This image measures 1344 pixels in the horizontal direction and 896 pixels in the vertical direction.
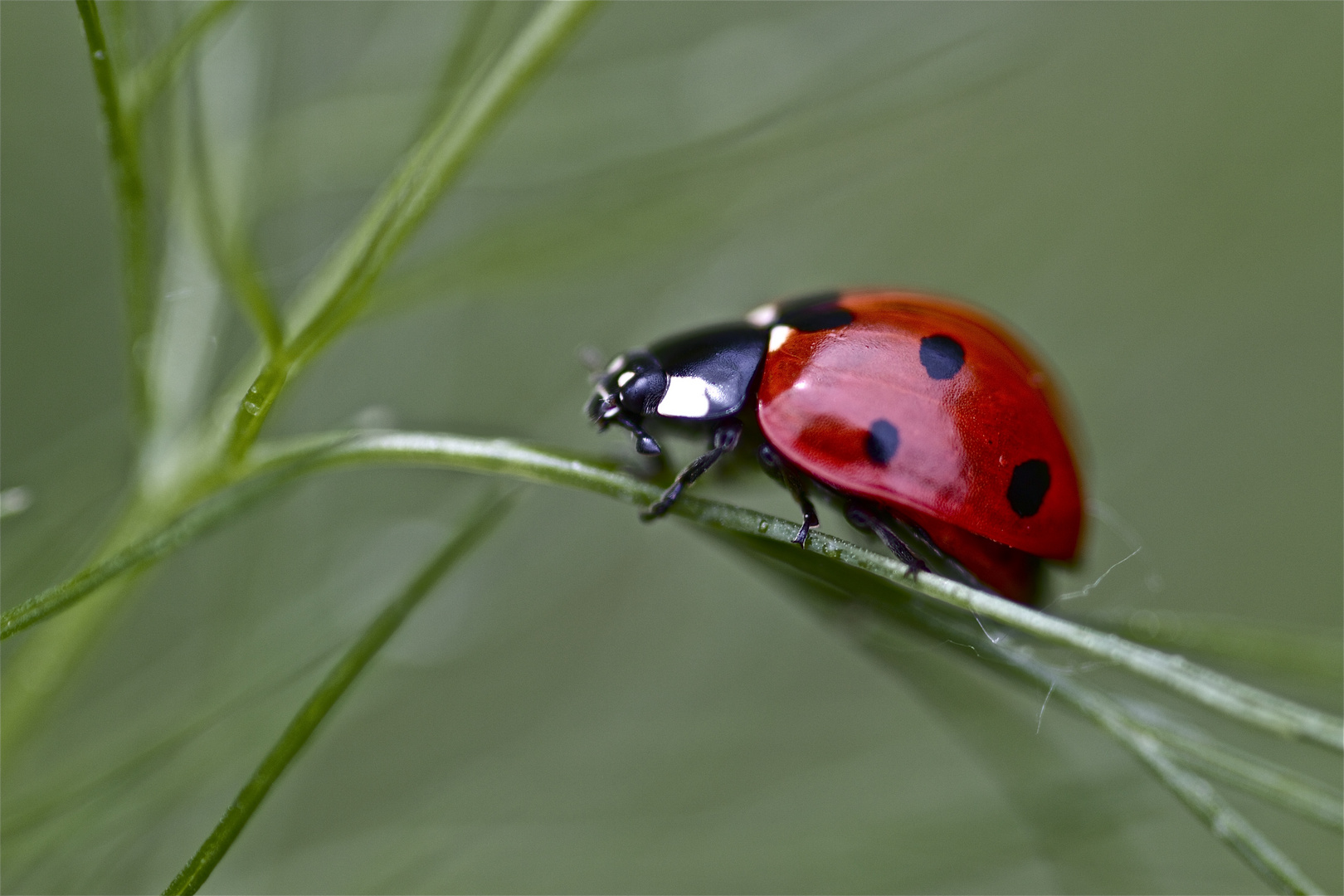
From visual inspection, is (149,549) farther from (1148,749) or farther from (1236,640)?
(1236,640)

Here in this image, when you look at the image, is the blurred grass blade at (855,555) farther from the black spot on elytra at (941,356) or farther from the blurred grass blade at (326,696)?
the black spot on elytra at (941,356)

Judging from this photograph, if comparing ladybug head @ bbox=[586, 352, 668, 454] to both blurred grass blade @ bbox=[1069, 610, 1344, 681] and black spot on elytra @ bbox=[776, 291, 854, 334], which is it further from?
blurred grass blade @ bbox=[1069, 610, 1344, 681]

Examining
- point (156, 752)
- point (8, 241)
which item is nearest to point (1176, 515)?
point (156, 752)

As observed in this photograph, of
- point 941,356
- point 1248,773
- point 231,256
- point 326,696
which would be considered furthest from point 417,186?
point 1248,773

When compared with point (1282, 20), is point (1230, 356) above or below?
below

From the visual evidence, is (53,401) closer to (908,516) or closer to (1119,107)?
(908,516)
